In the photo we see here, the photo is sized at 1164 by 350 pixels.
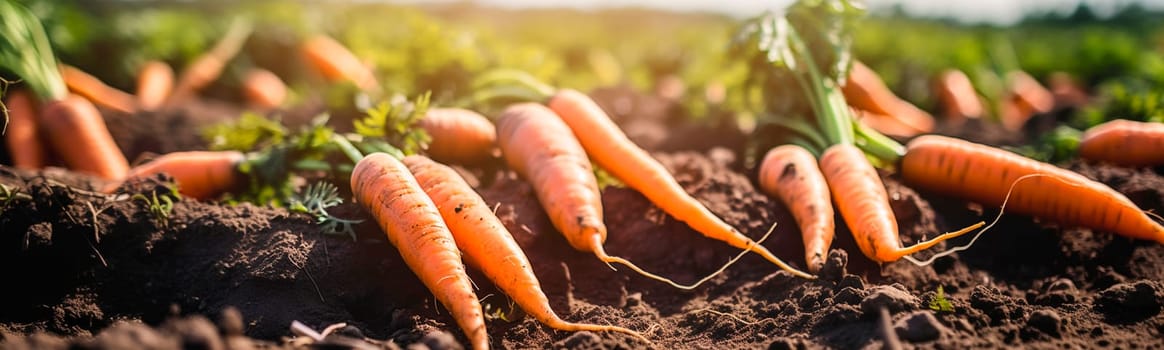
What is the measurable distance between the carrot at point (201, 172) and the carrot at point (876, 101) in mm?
3824

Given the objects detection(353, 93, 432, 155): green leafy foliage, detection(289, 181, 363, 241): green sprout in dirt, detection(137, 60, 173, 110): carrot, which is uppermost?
detection(353, 93, 432, 155): green leafy foliage

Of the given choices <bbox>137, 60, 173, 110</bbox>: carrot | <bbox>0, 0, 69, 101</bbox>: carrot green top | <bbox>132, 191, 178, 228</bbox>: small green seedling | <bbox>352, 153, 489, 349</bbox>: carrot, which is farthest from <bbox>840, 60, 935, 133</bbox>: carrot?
<bbox>137, 60, 173, 110</bbox>: carrot

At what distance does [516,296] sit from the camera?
3.21m

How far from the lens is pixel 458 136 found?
4355mm

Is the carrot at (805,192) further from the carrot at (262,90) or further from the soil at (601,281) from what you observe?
the carrot at (262,90)

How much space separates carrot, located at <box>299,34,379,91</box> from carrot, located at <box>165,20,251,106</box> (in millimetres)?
721

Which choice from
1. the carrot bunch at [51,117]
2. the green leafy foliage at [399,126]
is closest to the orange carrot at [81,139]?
the carrot bunch at [51,117]

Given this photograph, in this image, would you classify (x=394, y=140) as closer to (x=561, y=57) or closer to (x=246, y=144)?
(x=246, y=144)

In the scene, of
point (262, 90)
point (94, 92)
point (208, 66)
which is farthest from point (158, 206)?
point (208, 66)

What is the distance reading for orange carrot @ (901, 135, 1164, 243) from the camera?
12.2ft

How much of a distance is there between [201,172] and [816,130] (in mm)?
3655

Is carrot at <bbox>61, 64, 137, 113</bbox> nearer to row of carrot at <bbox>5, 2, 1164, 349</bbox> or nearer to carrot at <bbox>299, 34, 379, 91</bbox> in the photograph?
carrot at <bbox>299, 34, 379, 91</bbox>

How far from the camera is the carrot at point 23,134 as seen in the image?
17.4ft

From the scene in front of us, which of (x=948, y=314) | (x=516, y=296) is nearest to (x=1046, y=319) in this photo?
(x=948, y=314)
